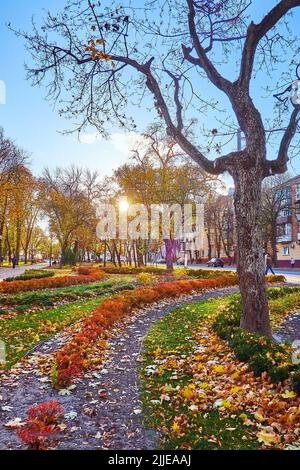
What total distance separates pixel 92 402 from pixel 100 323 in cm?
401

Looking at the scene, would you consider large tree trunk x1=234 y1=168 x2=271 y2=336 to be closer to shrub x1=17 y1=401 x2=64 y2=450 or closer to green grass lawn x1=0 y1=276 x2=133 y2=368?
shrub x1=17 y1=401 x2=64 y2=450

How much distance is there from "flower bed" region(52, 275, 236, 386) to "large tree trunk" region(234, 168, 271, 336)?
3.13m

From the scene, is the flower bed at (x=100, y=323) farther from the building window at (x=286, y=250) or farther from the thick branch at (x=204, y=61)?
the building window at (x=286, y=250)

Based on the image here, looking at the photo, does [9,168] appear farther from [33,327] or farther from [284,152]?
[284,152]

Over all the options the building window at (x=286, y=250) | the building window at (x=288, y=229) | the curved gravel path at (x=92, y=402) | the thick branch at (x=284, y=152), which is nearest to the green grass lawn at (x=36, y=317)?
the curved gravel path at (x=92, y=402)

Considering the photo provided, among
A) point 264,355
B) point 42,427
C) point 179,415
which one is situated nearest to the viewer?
point 42,427

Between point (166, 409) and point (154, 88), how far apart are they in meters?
7.25

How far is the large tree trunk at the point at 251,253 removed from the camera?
279 inches

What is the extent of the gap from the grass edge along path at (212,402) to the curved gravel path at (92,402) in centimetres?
23

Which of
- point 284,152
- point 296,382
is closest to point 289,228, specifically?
point 284,152

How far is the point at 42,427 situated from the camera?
11.7 ft

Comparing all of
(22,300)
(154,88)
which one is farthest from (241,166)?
(22,300)

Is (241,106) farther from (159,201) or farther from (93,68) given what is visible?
(159,201)

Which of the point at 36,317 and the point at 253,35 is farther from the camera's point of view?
the point at 36,317
